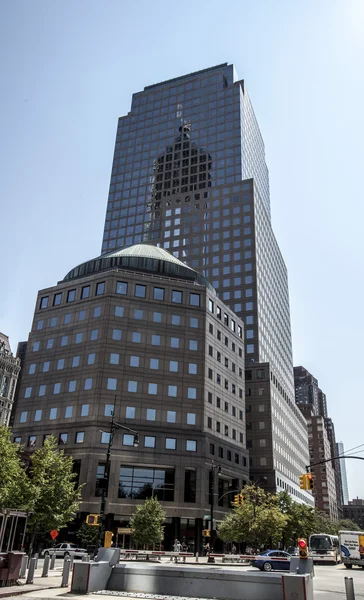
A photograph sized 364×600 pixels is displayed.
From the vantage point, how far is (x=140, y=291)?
73812mm

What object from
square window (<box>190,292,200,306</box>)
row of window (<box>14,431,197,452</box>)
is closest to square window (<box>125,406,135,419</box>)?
row of window (<box>14,431,197,452</box>)

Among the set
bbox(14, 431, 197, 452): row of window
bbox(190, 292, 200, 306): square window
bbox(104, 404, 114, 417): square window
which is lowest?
bbox(14, 431, 197, 452): row of window

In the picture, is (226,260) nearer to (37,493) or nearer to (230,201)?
(230,201)

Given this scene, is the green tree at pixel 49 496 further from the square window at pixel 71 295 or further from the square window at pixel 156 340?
the square window at pixel 71 295

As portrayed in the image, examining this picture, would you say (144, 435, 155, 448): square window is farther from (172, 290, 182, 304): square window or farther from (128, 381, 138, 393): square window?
(172, 290, 182, 304): square window

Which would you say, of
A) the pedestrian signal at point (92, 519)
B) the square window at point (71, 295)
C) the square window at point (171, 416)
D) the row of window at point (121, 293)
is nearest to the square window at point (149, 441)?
the square window at point (171, 416)

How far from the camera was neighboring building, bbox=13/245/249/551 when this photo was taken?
63.8m

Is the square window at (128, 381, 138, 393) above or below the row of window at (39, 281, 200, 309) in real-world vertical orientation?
below

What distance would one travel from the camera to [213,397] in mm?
74750

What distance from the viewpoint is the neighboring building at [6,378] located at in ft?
433

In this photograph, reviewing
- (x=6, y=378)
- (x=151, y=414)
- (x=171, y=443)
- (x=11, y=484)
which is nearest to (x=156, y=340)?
(x=151, y=414)

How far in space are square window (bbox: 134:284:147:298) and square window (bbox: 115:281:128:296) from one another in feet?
5.20

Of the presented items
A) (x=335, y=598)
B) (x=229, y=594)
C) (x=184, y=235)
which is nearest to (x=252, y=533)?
(x=335, y=598)

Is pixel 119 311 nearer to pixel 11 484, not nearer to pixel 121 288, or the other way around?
pixel 121 288
